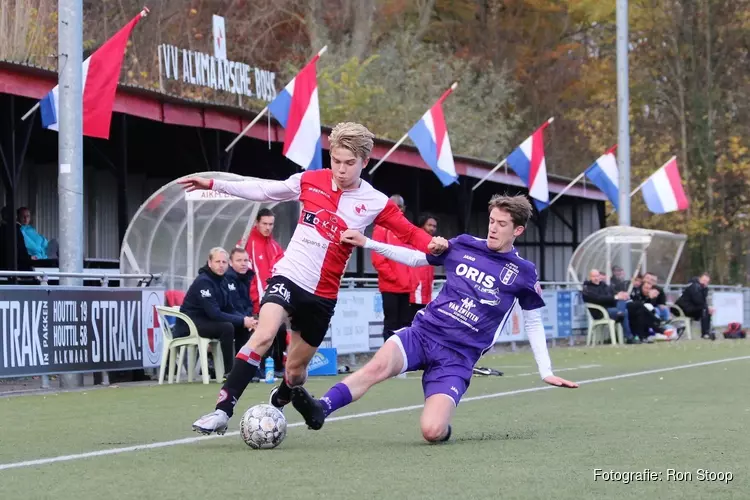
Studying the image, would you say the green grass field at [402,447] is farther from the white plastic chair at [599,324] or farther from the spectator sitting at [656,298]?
the spectator sitting at [656,298]

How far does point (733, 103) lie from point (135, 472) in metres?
42.7

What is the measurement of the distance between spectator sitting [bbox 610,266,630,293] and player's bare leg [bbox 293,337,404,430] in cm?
2102

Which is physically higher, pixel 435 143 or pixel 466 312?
pixel 435 143

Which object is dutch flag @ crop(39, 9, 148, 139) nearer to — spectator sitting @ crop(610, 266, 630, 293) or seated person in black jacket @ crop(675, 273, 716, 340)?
spectator sitting @ crop(610, 266, 630, 293)

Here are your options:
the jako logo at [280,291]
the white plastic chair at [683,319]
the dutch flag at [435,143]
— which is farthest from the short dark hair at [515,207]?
the white plastic chair at [683,319]

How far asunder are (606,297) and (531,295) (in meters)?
19.9

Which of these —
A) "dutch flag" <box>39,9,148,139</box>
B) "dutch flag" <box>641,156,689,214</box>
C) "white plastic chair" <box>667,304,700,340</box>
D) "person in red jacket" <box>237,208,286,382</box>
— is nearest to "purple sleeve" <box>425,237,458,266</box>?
"person in red jacket" <box>237,208,286,382</box>

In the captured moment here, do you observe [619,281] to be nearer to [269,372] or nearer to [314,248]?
[269,372]

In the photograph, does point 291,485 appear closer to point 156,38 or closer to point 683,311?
point 683,311

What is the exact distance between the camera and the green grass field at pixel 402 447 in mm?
6652

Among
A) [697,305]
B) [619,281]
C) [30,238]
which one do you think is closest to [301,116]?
[30,238]

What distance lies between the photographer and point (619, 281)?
29.8m

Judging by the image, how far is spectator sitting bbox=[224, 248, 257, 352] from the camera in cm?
1611

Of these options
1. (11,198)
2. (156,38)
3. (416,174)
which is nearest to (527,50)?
(156,38)
